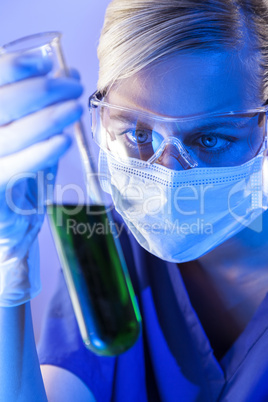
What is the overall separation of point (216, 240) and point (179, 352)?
287mm

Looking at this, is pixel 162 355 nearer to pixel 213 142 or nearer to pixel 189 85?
pixel 213 142

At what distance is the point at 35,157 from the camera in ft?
2.16

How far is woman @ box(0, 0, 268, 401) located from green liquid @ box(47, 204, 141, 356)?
4.7 inches


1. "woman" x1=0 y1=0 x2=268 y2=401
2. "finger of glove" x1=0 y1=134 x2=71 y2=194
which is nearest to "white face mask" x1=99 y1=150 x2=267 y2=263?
"woman" x1=0 y1=0 x2=268 y2=401

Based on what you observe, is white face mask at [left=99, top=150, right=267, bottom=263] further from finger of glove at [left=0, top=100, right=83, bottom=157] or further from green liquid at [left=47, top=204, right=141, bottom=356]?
finger of glove at [left=0, top=100, right=83, bottom=157]

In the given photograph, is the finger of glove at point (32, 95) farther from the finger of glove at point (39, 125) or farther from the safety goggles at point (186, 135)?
the safety goggles at point (186, 135)

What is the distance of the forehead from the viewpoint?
0.76 m

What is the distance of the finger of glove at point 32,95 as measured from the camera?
0.62m

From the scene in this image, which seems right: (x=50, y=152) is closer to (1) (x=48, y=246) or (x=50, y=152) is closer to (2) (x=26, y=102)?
(2) (x=26, y=102)

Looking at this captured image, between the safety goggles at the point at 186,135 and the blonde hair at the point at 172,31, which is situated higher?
the blonde hair at the point at 172,31

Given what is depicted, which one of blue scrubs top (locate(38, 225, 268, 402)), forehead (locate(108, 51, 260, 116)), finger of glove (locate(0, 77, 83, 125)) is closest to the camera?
finger of glove (locate(0, 77, 83, 125))

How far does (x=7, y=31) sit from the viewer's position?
1.07 m

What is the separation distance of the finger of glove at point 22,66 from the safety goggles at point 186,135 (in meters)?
0.23

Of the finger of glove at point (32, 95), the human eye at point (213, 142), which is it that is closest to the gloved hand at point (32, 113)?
the finger of glove at point (32, 95)
